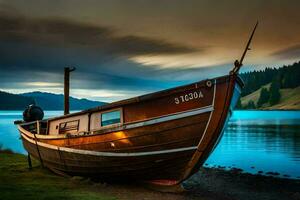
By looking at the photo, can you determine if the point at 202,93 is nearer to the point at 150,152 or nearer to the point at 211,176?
the point at 150,152

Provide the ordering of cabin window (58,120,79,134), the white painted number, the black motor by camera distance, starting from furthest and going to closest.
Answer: the black motor
cabin window (58,120,79,134)
the white painted number

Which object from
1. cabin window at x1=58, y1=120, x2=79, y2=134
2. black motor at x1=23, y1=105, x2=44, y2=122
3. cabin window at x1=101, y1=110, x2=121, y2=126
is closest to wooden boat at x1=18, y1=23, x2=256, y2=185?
cabin window at x1=101, y1=110, x2=121, y2=126

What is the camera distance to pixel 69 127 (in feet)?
57.7

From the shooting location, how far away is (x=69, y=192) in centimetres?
1379

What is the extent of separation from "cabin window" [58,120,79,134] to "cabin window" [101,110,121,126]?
1935mm

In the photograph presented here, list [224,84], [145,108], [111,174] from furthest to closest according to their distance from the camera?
[111,174] → [145,108] → [224,84]

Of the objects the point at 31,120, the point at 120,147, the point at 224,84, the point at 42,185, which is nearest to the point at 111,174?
the point at 120,147

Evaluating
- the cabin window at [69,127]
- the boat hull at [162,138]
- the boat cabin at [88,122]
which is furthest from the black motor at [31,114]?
the boat hull at [162,138]

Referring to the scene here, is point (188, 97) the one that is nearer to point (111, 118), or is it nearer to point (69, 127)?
point (111, 118)

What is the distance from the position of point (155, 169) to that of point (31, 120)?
11.7 meters

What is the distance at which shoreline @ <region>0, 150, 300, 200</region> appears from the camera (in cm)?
1330

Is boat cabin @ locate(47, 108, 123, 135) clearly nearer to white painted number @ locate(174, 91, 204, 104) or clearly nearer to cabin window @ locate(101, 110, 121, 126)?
cabin window @ locate(101, 110, 121, 126)

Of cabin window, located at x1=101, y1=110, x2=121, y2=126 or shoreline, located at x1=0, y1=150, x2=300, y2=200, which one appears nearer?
shoreline, located at x1=0, y1=150, x2=300, y2=200

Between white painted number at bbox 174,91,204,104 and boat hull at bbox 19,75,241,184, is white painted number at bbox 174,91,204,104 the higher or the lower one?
the higher one
